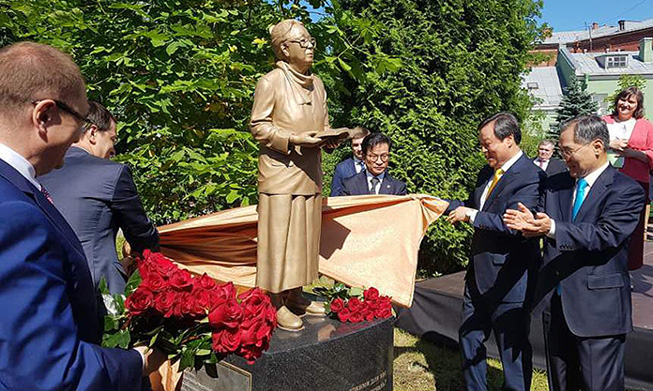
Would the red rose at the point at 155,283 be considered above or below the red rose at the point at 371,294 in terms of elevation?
above

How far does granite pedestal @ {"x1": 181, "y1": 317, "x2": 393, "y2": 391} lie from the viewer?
9.67 feet

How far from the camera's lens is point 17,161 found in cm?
130

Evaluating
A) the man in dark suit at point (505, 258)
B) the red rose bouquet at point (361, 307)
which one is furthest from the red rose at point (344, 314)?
the man in dark suit at point (505, 258)

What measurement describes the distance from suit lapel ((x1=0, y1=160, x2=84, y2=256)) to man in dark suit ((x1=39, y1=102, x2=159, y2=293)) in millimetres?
1382

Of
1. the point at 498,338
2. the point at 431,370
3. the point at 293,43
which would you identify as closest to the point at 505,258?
the point at 498,338

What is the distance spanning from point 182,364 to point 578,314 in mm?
2475

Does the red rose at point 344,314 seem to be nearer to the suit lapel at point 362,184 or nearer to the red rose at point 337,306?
the red rose at point 337,306

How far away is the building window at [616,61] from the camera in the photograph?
35509 mm

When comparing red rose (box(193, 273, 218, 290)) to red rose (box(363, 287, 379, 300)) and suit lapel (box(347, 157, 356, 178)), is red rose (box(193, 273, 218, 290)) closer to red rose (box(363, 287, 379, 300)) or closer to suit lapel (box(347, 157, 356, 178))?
red rose (box(363, 287, 379, 300))

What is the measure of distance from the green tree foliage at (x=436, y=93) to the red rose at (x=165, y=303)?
6041 millimetres

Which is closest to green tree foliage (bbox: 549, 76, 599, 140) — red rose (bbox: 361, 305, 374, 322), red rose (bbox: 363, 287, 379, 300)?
red rose (bbox: 363, 287, 379, 300)

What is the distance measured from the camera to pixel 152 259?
190cm

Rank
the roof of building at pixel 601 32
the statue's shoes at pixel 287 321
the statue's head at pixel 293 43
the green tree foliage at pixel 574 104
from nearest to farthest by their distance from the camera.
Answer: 1. the statue's head at pixel 293 43
2. the statue's shoes at pixel 287 321
3. the green tree foliage at pixel 574 104
4. the roof of building at pixel 601 32

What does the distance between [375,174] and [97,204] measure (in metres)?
3.24
